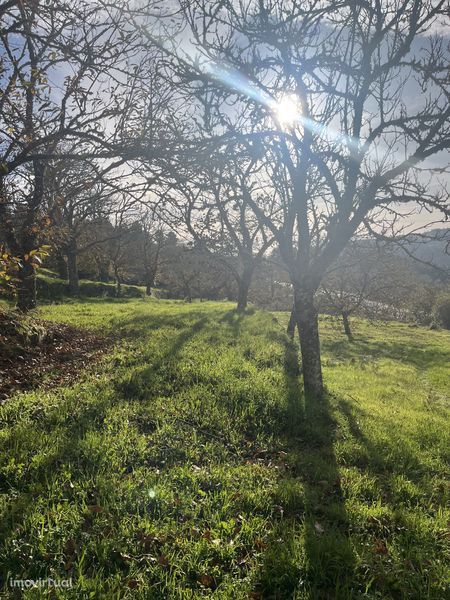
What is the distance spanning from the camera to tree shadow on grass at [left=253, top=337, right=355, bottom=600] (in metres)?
3.70

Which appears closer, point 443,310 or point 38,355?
point 38,355

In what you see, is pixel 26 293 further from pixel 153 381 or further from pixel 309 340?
pixel 309 340

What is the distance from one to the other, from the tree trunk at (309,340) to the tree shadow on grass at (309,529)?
1978 millimetres

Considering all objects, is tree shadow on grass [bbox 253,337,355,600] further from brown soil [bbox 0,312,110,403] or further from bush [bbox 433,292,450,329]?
bush [bbox 433,292,450,329]

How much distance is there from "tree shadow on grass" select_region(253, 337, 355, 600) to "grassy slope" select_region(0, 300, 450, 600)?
19mm

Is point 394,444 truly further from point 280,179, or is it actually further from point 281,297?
point 281,297

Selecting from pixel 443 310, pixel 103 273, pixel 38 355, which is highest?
pixel 103 273

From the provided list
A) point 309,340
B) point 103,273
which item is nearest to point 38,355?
point 309,340

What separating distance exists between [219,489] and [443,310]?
52.6 m

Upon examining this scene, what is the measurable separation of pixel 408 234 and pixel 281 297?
159ft

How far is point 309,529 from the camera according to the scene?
4453 mm

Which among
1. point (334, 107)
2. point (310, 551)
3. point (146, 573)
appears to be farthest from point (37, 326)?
point (334, 107)

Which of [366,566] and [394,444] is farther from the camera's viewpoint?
[394,444]

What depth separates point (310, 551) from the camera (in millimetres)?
4055
